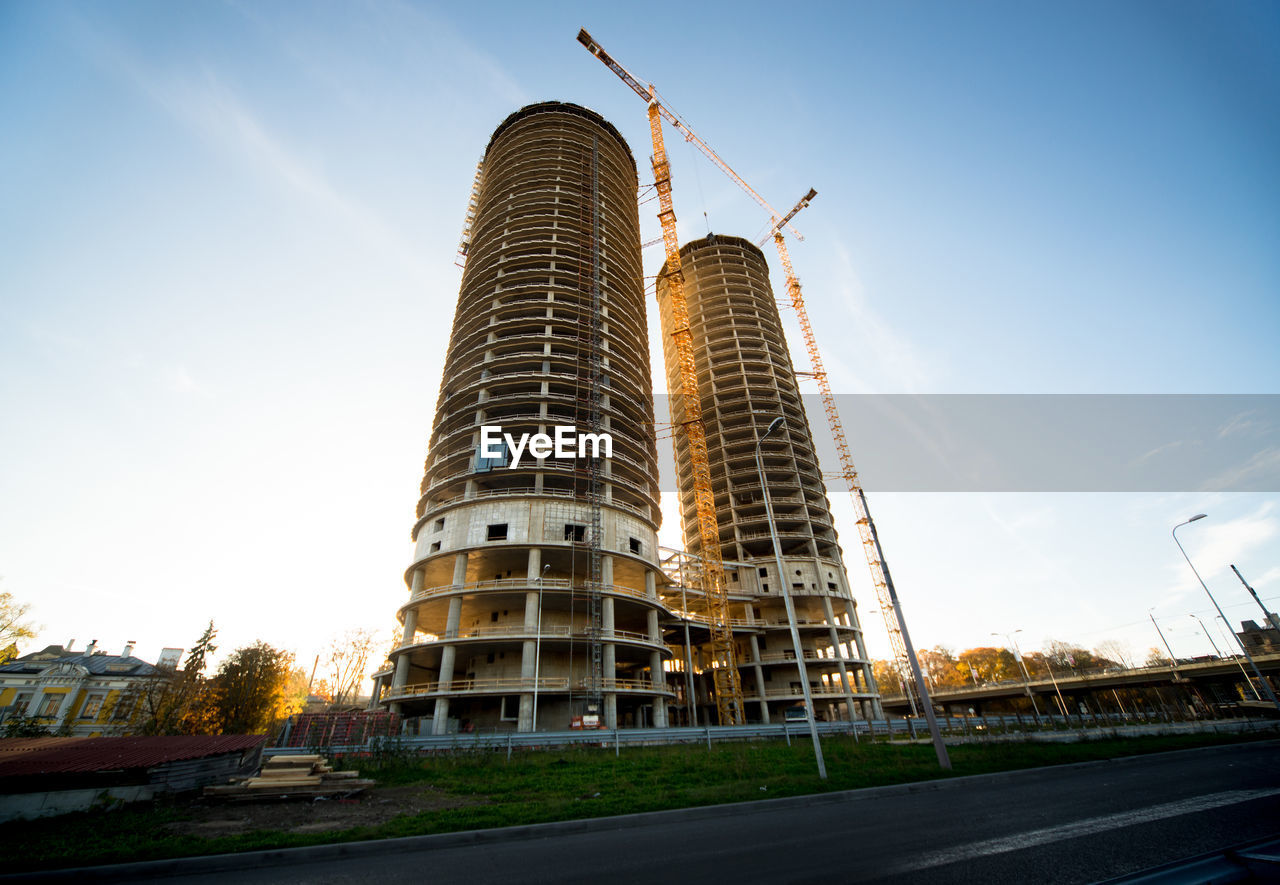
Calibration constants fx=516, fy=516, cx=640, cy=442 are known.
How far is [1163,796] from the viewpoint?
401 inches

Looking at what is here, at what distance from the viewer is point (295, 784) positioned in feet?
41.1

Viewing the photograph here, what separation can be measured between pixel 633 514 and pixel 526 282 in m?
24.5

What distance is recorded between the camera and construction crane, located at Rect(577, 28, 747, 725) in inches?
1837

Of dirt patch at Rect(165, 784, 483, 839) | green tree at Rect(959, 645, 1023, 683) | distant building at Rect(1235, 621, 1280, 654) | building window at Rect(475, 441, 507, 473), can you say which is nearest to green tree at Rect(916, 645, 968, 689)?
green tree at Rect(959, 645, 1023, 683)

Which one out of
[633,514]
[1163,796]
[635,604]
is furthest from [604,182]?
[1163,796]

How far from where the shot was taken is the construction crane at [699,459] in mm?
46656

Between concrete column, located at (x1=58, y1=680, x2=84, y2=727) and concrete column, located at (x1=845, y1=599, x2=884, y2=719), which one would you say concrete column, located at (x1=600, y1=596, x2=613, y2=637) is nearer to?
concrete column, located at (x1=845, y1=599, x2=884, y2=719)

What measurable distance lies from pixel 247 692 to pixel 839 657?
167ft

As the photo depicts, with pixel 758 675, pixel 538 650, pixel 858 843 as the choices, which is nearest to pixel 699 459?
pixel 758 675

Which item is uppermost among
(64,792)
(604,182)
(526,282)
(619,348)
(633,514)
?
(604,182)

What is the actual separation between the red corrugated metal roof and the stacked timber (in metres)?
1.81

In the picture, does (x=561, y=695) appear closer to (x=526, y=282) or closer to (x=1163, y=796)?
(x=1163, y=796)

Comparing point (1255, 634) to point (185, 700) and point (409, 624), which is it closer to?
point (409, 624)

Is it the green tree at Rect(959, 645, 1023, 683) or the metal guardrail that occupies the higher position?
the green tree at Rect(959, 645, 1023, 683)
